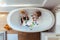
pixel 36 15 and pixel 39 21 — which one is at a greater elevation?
pixel 36 15

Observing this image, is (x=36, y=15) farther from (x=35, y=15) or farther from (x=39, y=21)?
(x=39, y=21)

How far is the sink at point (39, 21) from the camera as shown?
A: 2.94 meters

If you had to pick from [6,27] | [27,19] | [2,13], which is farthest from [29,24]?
[2,13]

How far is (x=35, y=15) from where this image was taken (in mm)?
3049

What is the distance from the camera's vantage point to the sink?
9.64 ft

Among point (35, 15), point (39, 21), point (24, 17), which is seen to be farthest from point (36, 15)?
point (24, 17)

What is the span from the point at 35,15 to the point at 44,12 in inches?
8.4

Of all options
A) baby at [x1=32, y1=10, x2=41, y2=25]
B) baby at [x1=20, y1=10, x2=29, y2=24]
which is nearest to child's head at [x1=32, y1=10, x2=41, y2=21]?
baby at [x1=32, y1=10, x2=41, y2=25]

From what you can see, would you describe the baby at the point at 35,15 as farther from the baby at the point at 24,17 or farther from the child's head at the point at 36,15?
the baby at the point at 24,17

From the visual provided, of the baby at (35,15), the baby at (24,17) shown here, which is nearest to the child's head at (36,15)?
the baby at (35,15)

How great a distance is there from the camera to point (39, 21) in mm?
3096

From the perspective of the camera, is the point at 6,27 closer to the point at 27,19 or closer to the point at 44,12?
the point at 27,19

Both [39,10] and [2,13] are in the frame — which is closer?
[39,10]

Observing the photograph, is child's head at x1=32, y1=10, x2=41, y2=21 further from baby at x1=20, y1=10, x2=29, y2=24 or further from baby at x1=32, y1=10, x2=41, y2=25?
baby at x1=20, y1=10, x2=29, y2=24
